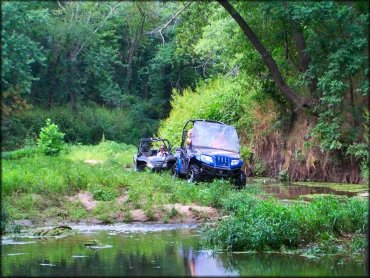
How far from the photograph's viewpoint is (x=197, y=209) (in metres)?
18.2

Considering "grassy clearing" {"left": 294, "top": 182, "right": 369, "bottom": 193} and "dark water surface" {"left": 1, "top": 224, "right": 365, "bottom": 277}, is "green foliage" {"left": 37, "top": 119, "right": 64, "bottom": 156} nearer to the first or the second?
"grassy clearing" {"left": 294, "top": 182, "right": 369, "bottom": 193}

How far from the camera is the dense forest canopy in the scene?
24.9 metres

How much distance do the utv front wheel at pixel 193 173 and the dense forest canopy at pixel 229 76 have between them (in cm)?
414

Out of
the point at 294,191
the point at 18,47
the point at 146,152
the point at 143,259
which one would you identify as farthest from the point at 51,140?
the point at 143,259

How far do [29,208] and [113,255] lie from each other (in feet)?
19.9

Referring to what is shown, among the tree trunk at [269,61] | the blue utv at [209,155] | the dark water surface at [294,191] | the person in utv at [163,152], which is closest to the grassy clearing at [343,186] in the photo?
the dark water surface at [294,191]

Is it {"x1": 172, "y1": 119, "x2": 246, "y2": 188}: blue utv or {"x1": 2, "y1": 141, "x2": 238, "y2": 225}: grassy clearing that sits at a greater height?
{"x1": 172, "y1": 119, "x2": 246, "y2": 188}: blue utv

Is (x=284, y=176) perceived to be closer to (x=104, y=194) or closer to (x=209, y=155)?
(x=209, y=155)

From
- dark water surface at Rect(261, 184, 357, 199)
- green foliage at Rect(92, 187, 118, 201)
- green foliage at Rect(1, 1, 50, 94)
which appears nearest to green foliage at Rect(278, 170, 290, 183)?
dark water surface at Rect(261, 184, 357, 199)

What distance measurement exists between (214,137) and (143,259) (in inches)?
549

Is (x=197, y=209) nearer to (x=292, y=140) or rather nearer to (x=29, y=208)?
(x=29, y=208)

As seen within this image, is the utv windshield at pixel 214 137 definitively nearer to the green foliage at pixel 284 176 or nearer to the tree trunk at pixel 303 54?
the tree trunk at pixel 303 54

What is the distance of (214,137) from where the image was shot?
25.6 meters

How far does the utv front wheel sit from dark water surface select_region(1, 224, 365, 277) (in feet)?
26.8
